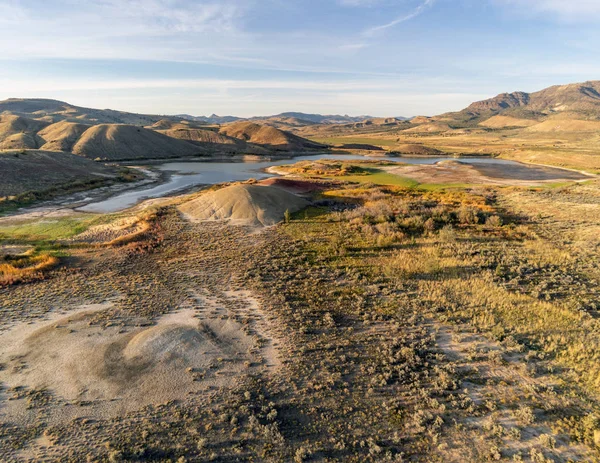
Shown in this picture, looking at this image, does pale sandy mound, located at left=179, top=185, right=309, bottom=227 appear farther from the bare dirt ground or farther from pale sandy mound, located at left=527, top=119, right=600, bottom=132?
pale sandy mound, located at left=527, top=119, right=600, bottom=132

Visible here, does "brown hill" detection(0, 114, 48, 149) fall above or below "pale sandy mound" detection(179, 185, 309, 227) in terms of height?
above

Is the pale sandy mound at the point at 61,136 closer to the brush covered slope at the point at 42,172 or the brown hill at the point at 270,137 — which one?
the brush covered slope at the point at 42,172

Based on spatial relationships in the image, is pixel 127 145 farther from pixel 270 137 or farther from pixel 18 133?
pixel 270 137

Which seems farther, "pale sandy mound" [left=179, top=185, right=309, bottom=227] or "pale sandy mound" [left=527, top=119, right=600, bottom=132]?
"pale sandy mound" [left=527, top=119, right=600, bottom=132]

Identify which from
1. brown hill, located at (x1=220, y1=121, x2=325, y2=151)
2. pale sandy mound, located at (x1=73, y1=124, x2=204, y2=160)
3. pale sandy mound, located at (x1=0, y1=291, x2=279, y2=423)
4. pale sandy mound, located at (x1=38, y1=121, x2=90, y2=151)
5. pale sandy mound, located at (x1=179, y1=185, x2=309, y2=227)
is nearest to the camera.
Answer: pale sandy mound, located at (x1=0, y1=291, x2=279, y2=423)

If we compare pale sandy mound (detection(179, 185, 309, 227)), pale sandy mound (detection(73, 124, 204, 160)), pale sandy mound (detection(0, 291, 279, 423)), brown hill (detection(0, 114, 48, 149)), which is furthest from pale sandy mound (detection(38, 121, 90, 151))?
pale sandy mound (detection(0, 291, 279, 423))

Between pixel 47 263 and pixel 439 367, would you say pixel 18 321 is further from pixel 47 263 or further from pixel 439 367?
pixel 439 367

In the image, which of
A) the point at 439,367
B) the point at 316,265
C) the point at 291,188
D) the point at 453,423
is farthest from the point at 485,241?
the point at 291,188
